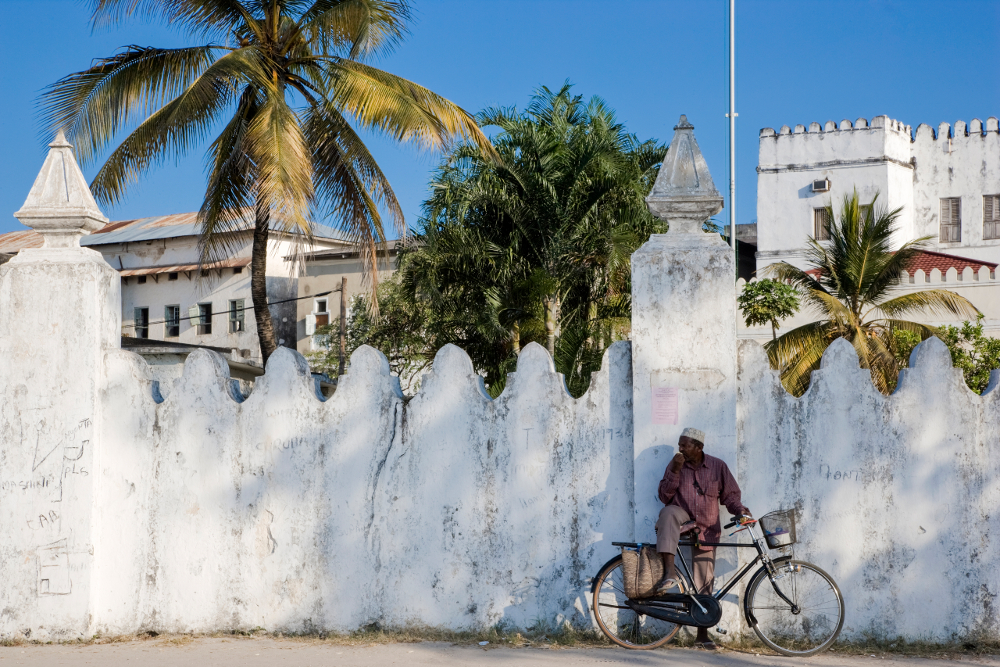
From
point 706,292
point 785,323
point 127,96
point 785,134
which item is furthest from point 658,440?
point 785,134

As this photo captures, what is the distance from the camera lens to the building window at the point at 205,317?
133ft

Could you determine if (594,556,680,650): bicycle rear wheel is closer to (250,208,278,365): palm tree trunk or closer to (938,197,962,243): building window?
(250,208,278,365): palm tree trunk

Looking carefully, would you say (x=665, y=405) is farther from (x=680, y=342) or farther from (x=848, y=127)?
(x=848, y=127)

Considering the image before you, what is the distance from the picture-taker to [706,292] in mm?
7637

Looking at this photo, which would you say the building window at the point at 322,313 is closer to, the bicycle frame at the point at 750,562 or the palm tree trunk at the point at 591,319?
the palm tree trunk at the point at 591,319

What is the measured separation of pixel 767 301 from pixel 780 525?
14.1 m

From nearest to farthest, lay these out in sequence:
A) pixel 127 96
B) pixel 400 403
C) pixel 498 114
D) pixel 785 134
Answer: pixel 400 403 < pixel 127 96 < pixel 498 114 < pixel 785 134

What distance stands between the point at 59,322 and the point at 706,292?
501cm

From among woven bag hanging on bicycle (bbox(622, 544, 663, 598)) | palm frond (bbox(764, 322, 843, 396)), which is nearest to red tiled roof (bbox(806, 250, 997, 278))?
palm frond (bbox(764, 322, 843, 396))

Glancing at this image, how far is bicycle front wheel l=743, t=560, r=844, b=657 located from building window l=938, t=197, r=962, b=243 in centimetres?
3248

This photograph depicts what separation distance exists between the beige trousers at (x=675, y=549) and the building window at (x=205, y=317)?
35470 mm

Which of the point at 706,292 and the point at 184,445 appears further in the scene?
the point at 184,445

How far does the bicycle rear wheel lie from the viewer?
745 centimetres

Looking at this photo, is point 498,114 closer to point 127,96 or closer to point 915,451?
point 127,96
